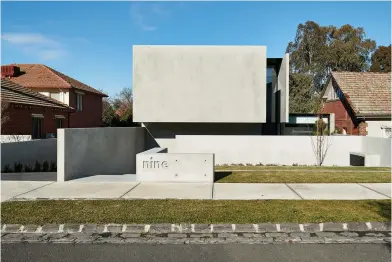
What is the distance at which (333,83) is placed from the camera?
1266 inches

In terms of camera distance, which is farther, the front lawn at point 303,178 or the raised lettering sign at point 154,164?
the raised lettering sign at point 154,164

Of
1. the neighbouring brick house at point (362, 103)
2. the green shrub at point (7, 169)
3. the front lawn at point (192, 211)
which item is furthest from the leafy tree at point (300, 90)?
the front lawn at point (192, 211)

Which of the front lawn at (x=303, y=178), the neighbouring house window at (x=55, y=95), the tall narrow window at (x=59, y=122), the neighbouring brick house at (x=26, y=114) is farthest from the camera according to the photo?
the neighbouring house window at (x=55, y=95)

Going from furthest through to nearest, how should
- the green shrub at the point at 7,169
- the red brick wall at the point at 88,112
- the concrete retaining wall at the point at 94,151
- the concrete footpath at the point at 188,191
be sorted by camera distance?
the red brick wall at the point at 88,112
the green shrub at the point at 7,169
the concrete retaining wall at the point at 94,151
the concrete footpath at the point at 188,191

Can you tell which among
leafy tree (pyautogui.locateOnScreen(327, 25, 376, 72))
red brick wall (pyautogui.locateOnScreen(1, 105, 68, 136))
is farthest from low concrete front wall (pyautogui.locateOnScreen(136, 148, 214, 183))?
leafy tree (pyautogui.locateOnScreen(327, 25, 376, 72))

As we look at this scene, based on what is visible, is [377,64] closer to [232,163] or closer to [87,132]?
[232,163]

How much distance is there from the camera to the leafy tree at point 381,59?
5216 cm

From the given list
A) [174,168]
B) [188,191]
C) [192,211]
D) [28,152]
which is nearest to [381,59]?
[174,168]

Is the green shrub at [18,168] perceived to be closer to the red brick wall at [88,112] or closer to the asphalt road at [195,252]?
the asphalt road at [195,252]

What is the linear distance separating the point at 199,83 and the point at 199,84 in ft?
0.17

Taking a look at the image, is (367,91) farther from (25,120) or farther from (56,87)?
(56,87)

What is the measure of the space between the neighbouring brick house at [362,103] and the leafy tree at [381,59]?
24501mm

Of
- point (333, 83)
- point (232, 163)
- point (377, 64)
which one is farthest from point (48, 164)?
point (377, 64)

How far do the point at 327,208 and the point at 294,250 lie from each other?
211cm
